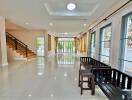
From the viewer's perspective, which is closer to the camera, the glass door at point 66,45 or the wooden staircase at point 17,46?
the wooden staircase at point 17,46

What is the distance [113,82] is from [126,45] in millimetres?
2188

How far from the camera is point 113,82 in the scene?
287cm

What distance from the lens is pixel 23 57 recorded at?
34.0ft

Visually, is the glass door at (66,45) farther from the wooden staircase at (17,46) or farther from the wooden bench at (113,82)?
the wooden bench at (113,82)

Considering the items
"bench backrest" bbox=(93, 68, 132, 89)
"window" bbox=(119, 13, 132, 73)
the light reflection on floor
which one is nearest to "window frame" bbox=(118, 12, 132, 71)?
"window" bbox=(119, 13, 132, 73)

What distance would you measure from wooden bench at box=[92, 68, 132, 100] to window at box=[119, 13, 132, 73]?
146 centimetres

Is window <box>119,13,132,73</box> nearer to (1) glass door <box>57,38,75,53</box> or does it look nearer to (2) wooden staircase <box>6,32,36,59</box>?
(2) wooden staircase <box>6,32,36,59</box>

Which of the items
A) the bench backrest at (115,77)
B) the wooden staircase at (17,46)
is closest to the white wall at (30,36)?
the wooden staircase at (17,46)

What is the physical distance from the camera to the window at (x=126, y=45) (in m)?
4.28

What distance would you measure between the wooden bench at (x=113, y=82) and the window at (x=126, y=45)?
1.46 meters

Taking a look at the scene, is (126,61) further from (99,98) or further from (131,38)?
(99,98)

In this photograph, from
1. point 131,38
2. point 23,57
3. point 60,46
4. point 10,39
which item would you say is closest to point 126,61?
point 131,38

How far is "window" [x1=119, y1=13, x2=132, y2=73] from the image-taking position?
4281 mm

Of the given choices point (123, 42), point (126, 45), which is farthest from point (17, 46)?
point (126, 45)
